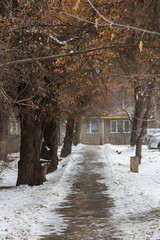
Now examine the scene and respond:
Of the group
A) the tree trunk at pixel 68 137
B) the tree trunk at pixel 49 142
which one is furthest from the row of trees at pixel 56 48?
the tree trunk at pixel 68 137

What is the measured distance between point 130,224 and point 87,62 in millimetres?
6743

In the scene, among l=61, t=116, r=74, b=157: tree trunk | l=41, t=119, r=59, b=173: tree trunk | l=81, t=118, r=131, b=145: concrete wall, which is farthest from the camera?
l=81, t=118, r=131, b=145: concrete wall

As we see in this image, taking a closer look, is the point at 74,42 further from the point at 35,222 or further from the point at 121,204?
the point at 35,222

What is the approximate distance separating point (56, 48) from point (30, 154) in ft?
14.8

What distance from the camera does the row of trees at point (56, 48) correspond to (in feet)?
36.6

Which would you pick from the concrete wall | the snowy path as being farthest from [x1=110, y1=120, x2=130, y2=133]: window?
the snowy path

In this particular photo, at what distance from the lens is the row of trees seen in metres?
11.1

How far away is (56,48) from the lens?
13.6m

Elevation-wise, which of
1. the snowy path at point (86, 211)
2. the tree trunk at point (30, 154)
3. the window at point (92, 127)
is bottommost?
the snowy path at point (86, 211)

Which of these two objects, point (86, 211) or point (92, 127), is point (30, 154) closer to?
point (86, 211)

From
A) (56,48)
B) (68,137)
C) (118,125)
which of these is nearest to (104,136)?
(118,125)

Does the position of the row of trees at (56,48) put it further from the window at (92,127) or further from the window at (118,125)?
the window at (92,127)

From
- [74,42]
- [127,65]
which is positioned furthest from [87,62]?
[127,65]

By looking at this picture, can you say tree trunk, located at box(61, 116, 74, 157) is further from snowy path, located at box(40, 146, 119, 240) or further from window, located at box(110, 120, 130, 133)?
window, located at box(110, 120, 130, 133)
